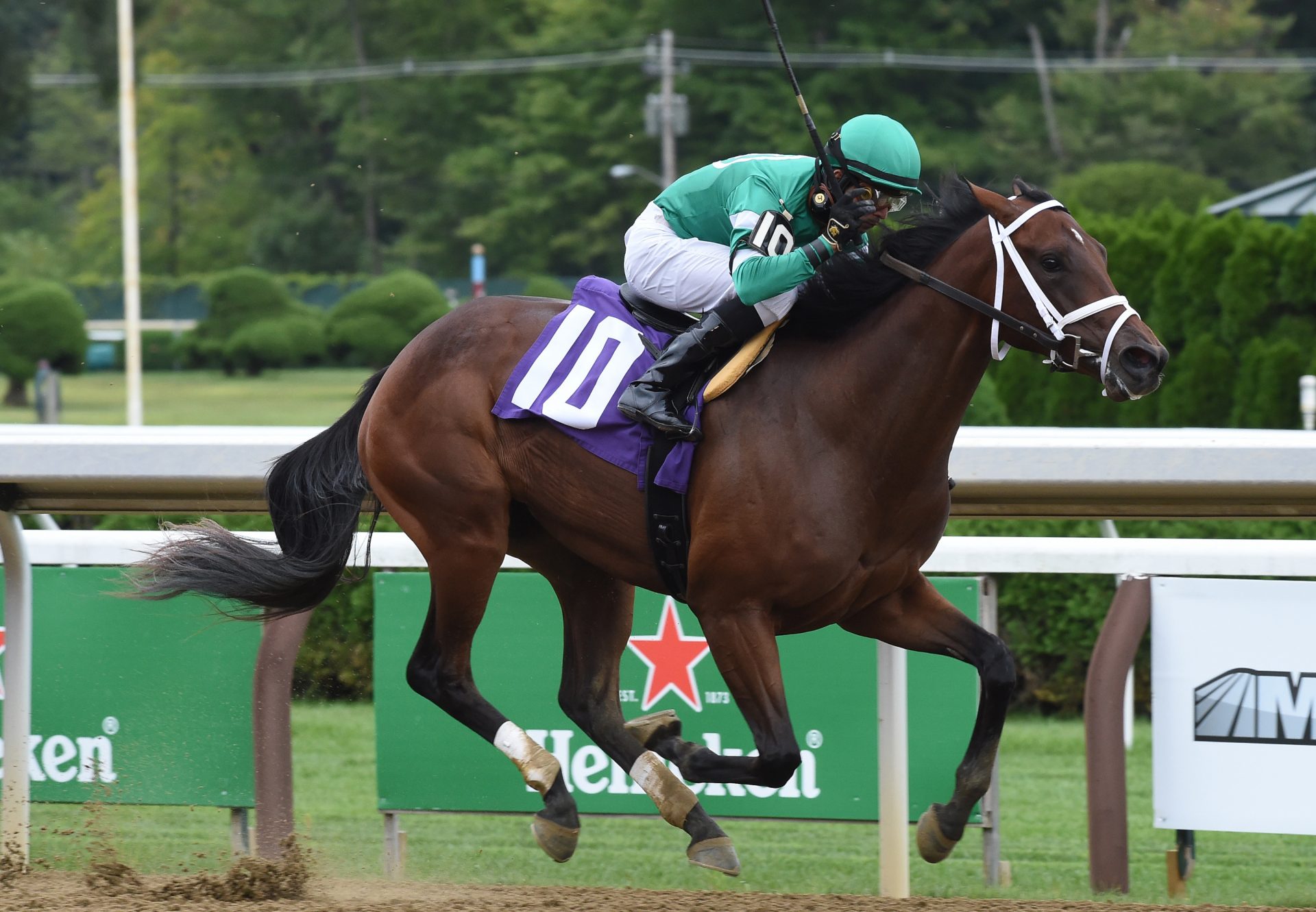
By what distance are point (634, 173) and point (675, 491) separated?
3076cm

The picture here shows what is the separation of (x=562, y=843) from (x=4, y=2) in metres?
42.9

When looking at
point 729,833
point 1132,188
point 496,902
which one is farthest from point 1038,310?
point 1132,188

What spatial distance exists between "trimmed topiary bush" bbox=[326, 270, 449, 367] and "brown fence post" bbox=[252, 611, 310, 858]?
896 inches

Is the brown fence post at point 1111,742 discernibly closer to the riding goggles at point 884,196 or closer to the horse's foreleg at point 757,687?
the horse's foreleg at point 757,687

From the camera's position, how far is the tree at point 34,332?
24672 millimetres

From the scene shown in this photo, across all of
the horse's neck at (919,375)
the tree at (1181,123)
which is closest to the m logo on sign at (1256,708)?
the horse's neck at (919,375)

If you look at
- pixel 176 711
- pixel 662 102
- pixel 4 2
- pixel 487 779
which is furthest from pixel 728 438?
pixel 4 2

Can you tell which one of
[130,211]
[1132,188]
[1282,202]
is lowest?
[1282,202]

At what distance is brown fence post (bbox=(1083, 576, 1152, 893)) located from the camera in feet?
13.1

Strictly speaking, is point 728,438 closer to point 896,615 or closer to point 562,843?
point 896,615

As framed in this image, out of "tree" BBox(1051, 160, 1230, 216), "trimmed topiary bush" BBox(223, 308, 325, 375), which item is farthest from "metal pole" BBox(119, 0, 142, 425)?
"tree" BBox(1051, 160, 1230, 216)

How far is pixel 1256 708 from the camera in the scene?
12.7ft

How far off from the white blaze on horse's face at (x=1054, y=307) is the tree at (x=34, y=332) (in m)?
23.7

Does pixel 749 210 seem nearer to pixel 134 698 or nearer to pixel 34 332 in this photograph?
pixel 134 698
